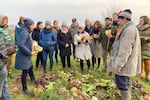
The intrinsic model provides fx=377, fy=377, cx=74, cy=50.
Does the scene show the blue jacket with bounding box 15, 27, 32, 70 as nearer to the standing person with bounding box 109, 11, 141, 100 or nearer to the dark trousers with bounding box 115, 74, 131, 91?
the standing person with bounding box 109, 11, 141, 100

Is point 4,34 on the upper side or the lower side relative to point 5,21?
lower

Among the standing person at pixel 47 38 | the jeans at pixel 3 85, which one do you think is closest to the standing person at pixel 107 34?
the standing person at pixel 47 38

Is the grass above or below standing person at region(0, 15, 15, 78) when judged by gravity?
below

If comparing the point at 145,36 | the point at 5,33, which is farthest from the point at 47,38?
the point at 145,36

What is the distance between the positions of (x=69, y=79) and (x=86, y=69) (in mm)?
2327

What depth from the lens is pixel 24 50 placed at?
8391 millimetres

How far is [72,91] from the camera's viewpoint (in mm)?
8938

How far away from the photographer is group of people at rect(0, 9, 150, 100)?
7340 millimetres

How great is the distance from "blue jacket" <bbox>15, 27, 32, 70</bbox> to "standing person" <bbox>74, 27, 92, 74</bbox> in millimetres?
3119

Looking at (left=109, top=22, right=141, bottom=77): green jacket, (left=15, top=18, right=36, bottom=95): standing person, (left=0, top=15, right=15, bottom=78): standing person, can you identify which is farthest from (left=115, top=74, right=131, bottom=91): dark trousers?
(left=0, top=15, right=15, bottom=78): standing person

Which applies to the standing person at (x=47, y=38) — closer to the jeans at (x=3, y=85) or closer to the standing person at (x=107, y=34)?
the standing person at (x=107, y=34)

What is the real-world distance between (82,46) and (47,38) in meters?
1.24

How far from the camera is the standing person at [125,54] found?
7.28 meters

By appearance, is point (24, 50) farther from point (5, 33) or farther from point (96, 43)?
point (96, 43)
